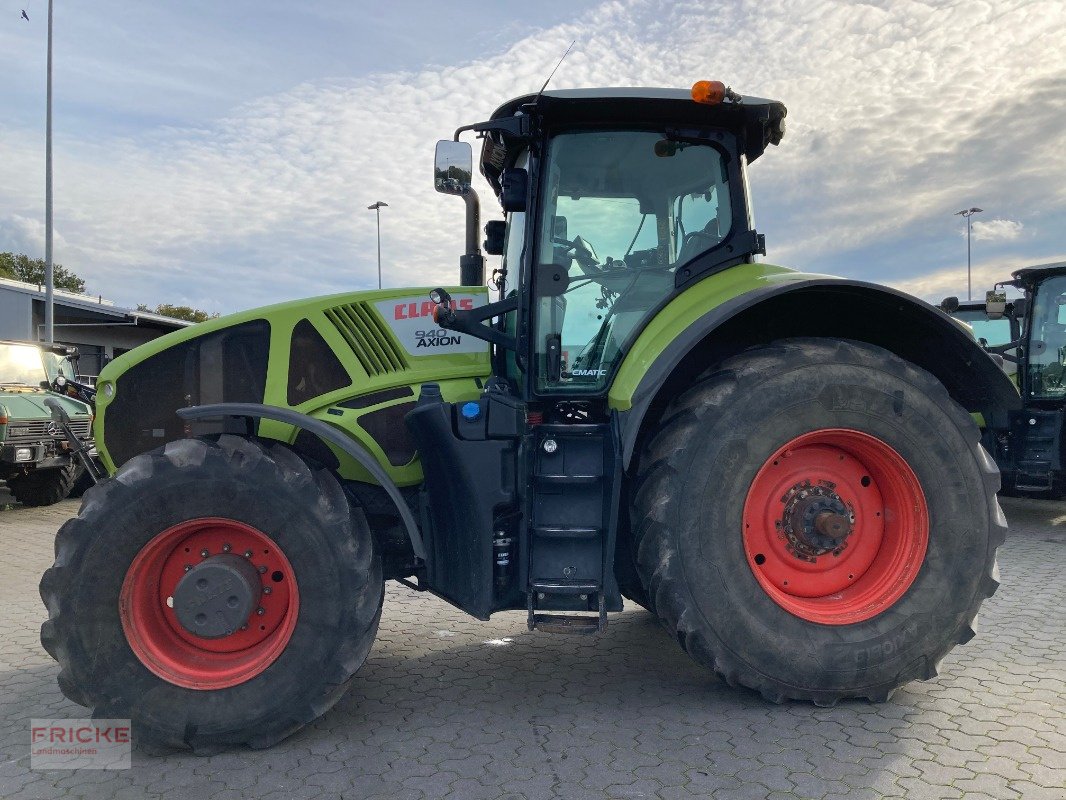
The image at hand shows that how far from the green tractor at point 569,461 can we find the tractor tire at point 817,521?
1 centimetres

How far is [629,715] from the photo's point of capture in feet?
11.1

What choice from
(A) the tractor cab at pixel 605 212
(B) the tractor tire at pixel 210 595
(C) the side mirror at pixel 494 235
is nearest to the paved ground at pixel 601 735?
(B) the tractor tire at pixel 210 595

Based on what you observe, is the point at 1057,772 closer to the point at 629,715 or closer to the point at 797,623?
the point at 797,623

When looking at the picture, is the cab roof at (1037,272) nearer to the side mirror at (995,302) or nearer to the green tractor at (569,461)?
the side mirror at (995,302)

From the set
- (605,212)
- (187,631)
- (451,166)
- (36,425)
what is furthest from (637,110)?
(36,425)

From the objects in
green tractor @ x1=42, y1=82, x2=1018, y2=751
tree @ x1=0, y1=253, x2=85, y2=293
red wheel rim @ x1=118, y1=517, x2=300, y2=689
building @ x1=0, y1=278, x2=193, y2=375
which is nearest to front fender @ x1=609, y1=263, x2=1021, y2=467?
green tractor @ x1=42, y1=82, x2=1018, y2=751

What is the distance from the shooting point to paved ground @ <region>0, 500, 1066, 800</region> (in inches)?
110

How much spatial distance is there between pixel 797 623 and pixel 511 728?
1235 mm

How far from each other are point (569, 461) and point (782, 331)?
1189mm

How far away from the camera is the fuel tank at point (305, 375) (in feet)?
12.0

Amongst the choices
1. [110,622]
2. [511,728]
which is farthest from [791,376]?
[110,622]

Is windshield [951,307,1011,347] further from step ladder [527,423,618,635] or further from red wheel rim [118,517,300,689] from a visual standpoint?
red wheel rim [118,517,300,689]

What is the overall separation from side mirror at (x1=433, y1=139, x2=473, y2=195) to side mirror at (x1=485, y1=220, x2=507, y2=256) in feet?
3.06

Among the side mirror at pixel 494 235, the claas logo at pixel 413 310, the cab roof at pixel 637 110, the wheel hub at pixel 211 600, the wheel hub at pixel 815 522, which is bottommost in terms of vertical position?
the wheel hub at pixel 211 600
